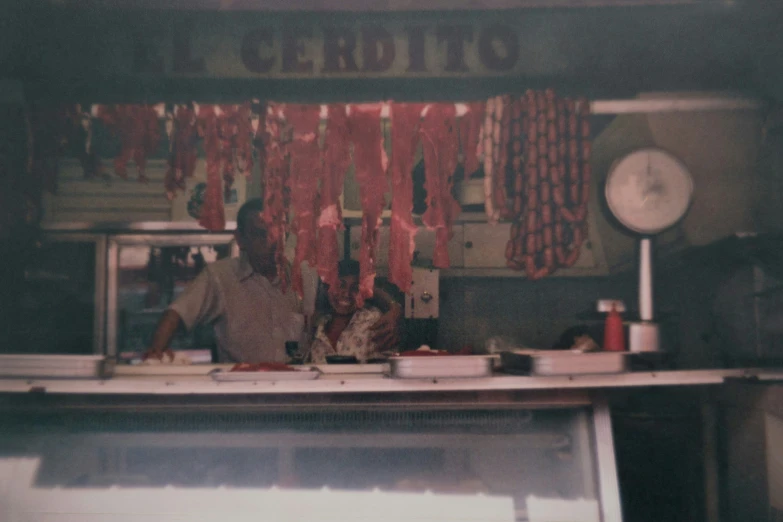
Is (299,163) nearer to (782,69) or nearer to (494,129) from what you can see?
(494,129)

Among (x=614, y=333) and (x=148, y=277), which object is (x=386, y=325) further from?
(x=148, y=277)

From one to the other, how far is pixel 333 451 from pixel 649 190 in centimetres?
213

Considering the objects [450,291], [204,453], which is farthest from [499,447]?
[450,291]

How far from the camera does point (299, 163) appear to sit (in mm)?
3723

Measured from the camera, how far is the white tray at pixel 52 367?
9.36ft

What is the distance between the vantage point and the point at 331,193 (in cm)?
374

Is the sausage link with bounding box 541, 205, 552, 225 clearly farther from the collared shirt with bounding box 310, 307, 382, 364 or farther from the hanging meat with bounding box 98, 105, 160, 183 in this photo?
the hanging meat with bounding box 98, 105, 160, 183

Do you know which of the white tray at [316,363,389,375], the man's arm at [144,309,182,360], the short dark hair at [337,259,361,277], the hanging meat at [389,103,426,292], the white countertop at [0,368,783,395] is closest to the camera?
the white countertop at [0,368,783,395]

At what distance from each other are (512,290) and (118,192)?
3487 mm

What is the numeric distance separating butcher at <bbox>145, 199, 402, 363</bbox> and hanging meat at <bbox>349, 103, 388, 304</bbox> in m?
0.84

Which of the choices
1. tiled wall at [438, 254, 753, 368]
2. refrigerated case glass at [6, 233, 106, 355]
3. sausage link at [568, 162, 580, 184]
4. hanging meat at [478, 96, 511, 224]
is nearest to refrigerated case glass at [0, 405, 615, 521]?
hanging meat at [478, 96, 511, 224]

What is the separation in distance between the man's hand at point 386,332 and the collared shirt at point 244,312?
26.9 inches

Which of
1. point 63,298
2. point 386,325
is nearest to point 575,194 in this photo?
point 386,325

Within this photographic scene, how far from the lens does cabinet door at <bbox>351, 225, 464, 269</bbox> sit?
5.27 meters
